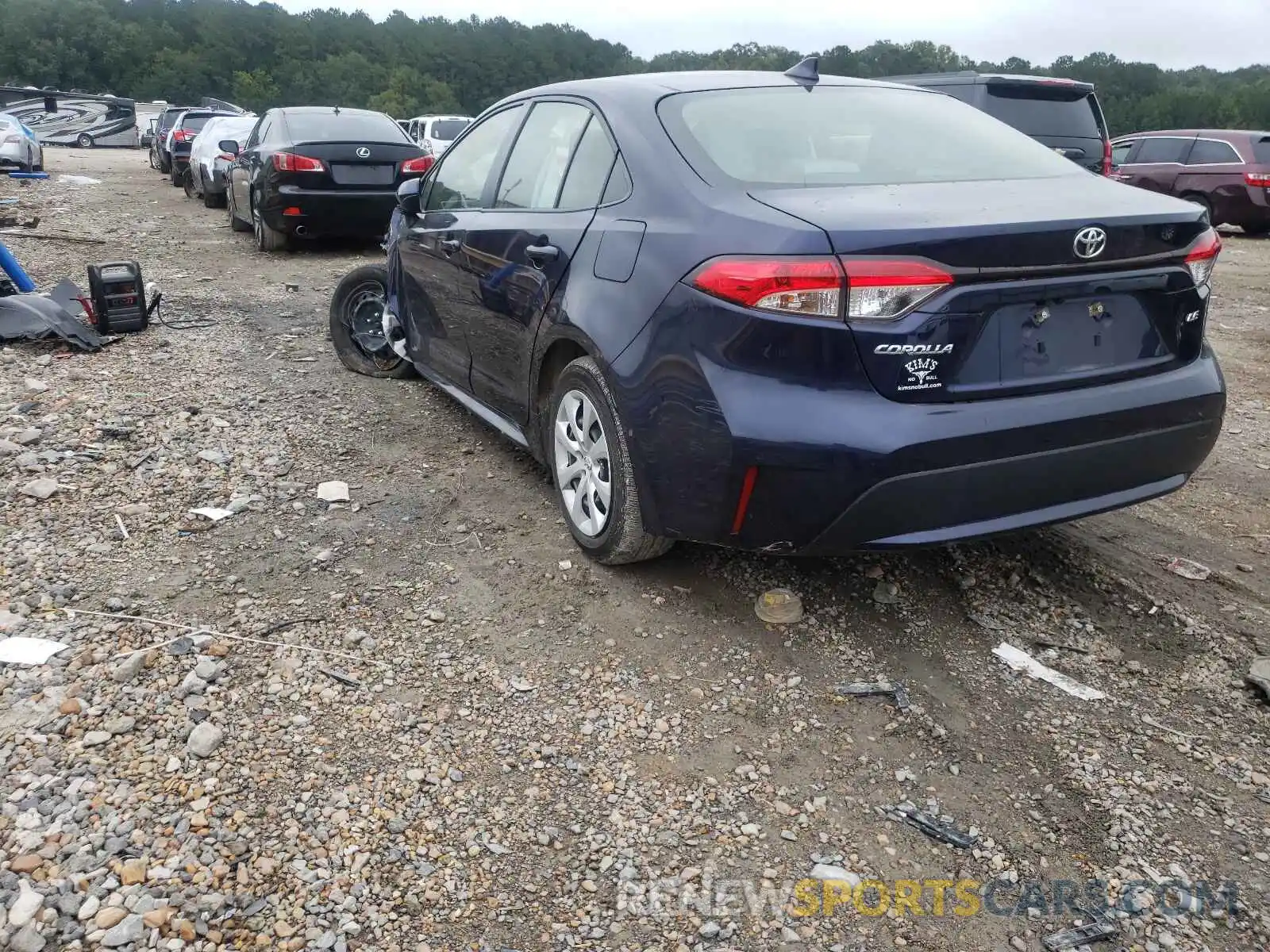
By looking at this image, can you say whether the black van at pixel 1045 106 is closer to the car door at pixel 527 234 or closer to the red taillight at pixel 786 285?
the car door at pixel 527 234

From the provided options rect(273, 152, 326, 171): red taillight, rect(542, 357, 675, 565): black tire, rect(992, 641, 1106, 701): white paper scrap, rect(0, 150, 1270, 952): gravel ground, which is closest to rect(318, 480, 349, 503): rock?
rect(0, 150, 1270, 952): gravel ground

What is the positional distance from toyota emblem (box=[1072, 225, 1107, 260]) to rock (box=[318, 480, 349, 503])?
2.92 meters

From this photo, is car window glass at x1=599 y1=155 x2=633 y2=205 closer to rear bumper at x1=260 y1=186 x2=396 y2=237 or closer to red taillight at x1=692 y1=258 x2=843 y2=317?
red taillight at x1=692 y1=258 x2=843 y2=317

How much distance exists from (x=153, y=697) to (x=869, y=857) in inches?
77.5

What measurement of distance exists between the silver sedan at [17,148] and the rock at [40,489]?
18771 mm

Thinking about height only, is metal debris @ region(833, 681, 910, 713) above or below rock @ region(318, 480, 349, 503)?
above

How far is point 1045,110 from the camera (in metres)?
9.45

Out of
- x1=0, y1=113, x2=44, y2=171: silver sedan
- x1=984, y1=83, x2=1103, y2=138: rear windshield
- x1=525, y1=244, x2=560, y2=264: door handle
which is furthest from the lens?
x1=0, y1=113, x2=44, y2=171: silver sedan

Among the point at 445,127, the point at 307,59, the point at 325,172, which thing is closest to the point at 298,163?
the point at 325,172

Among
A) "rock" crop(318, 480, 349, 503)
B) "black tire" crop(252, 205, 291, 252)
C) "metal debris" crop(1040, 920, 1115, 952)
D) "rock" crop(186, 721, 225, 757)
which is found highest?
"black tire" crop(252, 205, 291, 252)

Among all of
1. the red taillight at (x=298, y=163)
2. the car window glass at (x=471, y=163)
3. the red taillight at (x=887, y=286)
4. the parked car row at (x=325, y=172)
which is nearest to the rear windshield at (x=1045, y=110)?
the parked car row at (x=325, y=172)

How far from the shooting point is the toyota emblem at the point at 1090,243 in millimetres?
2635

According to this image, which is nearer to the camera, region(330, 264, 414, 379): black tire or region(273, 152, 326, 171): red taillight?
region(330, 264, 414, 379): black tire

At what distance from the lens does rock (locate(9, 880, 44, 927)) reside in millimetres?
2039
